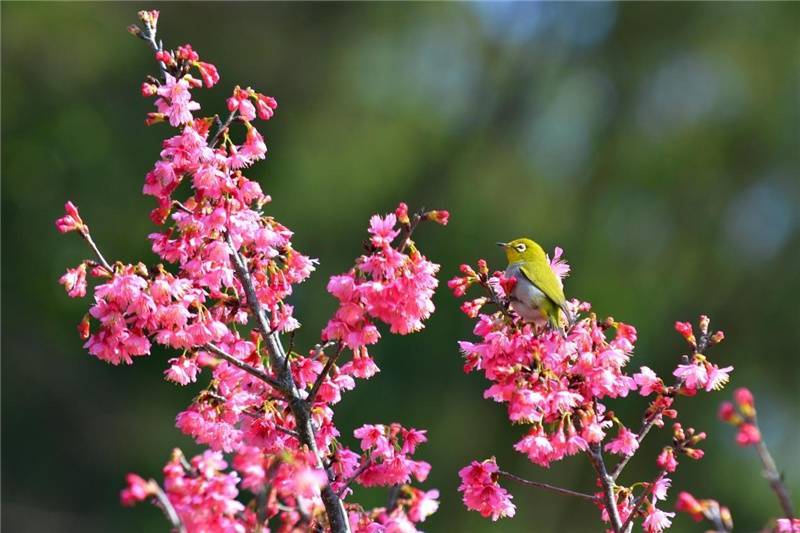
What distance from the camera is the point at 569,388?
6.98 ft

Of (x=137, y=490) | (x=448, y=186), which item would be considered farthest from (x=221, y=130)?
(x=448, y=186)

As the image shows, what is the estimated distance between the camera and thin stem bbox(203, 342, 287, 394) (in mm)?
2107

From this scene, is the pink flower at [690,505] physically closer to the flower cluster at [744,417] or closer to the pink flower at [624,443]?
the flower cluster at [744,417]

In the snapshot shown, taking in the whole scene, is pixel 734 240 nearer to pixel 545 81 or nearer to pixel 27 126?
pixel 545 81

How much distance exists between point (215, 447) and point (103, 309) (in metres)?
0.41

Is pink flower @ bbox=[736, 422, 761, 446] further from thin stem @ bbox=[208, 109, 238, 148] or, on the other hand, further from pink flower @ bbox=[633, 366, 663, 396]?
thin stem @ bbox=[208, 109, 238, 148]

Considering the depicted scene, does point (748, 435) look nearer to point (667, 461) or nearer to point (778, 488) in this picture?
point (778, 488)

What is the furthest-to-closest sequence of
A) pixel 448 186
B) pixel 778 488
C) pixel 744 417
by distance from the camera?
→ pixel 448 186 → pixel 744 417 → pixel 778 488

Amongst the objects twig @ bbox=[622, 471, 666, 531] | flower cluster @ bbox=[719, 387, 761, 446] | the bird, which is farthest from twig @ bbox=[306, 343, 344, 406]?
flower cluster @ bbox=[719, 387, 761, 446]

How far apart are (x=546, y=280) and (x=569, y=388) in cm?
39

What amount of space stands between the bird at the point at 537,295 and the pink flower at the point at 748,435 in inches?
20.7

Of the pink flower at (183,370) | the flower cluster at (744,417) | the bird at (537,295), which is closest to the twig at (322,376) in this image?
the pink flower at (183,370)

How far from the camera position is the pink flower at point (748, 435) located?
1669 mm

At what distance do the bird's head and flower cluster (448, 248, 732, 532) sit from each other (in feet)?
1.38
